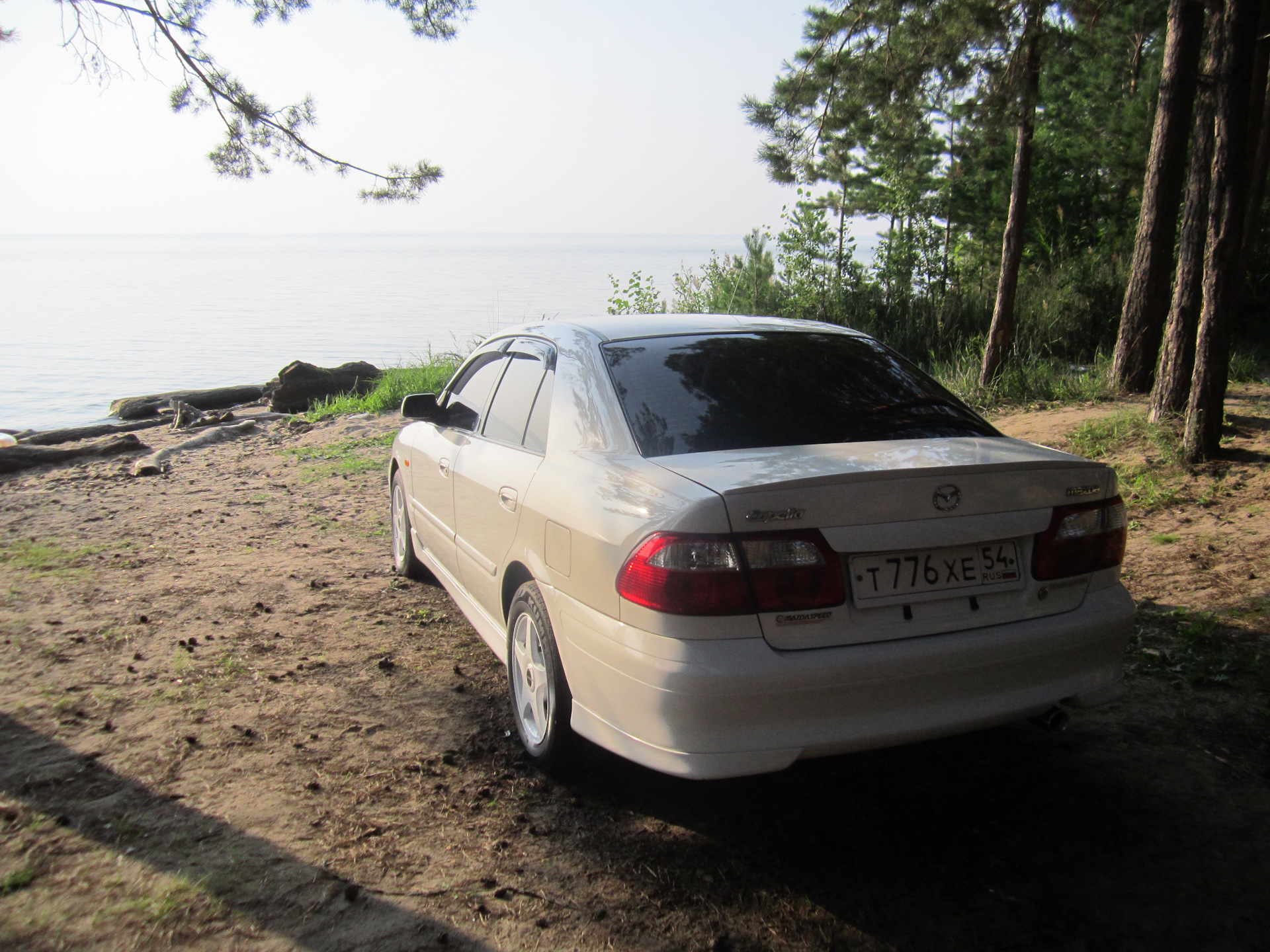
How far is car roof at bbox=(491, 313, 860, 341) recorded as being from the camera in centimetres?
373

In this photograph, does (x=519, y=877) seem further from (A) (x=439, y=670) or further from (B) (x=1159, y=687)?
(B) (x=1159, y=687)

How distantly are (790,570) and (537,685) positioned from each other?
1260 mm

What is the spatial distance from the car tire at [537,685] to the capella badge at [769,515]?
0.95 metres

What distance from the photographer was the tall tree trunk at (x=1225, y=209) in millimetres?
6379

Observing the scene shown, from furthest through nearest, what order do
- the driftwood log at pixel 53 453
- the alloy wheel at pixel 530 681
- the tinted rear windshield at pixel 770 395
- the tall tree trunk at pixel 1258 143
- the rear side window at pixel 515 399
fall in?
the tall tree trunk at pixel 1258 143
the driftwood log at pixel 53 453
the rear side window at pixel 515 399
the alloy wheel at pixel 530 681
the tinted rear windshield at pixel 770 395

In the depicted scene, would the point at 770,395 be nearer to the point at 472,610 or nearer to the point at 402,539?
the point at 472,610

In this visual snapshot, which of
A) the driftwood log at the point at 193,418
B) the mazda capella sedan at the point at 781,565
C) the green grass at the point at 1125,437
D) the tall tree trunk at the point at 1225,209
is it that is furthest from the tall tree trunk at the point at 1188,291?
the driftwood log at the point at 193,418

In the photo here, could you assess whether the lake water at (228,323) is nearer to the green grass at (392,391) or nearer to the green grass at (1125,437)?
the green grass at (392,391)

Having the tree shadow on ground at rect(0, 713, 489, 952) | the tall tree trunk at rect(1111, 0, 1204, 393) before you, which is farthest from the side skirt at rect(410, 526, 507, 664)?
the tall tree trunk at rect(1111, 0, 1204, 393)

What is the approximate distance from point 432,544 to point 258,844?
7.35ft

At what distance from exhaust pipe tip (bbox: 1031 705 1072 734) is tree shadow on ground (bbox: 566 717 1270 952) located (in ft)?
1.07

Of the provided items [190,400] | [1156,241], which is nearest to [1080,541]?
[1156,241]

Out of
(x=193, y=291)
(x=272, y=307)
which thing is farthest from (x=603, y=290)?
(x=193, y=291)

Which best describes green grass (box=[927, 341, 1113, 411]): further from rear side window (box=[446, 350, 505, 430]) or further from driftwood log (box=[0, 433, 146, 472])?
driftwood log (box=[0, 433, 146, 472])
